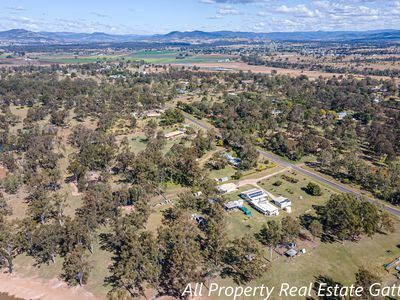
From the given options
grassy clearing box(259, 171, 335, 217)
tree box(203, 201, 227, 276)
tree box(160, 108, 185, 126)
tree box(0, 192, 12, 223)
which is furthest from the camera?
tree box(160, 108, 185, 126)

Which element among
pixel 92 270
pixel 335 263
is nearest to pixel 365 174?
pixel 335 263

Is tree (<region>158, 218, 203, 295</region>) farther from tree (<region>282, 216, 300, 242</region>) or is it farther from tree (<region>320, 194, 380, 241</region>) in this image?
tree (<region>320, 194, 380, 241</region>)

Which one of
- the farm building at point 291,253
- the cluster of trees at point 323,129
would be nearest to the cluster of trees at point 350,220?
the farm building at point 291,253

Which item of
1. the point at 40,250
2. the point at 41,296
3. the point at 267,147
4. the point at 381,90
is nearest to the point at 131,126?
the point at 267,147

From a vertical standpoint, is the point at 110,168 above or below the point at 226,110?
below

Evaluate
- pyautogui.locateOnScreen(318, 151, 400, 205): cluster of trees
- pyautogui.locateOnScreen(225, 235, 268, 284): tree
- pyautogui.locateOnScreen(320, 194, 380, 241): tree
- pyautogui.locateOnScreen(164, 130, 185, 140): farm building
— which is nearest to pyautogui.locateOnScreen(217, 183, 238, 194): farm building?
pyautogui.locateOnScreen(320, 194, 380, 241): tree

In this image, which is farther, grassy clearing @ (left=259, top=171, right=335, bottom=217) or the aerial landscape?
grassy clearing @ (left=259, top=171, right=335, bottom=217)

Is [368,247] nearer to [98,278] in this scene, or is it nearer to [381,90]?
[98,278]

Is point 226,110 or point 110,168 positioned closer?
point 110,168
